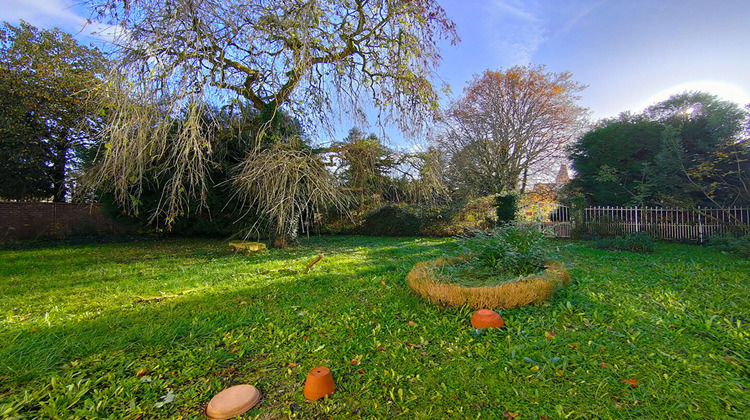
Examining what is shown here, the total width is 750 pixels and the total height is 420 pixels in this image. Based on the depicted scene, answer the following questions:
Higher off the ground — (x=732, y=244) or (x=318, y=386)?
(x=732, y=244)

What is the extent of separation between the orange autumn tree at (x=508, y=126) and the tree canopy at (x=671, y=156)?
1.75 metres

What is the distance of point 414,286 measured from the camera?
366cm

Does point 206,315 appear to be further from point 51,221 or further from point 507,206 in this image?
point 51,221

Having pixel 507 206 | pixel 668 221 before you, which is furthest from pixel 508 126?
pixel 668 221

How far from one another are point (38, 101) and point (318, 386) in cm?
1406

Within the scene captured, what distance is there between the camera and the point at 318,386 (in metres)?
1.81

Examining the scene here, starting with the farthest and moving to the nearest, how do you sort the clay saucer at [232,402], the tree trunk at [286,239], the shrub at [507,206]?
1. the shrub at [507,206]
2. the tree trunk at [286,239]
3. the clay saucer at [232,402]

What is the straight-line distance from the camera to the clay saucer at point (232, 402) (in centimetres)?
163

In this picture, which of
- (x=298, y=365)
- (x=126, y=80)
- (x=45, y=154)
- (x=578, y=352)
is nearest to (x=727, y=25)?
(x=578, y=352)

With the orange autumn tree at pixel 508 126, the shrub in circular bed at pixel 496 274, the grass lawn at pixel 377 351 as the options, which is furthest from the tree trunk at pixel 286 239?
the orange autumn tree at pixel 508 126

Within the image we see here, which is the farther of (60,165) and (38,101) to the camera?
(60,165)

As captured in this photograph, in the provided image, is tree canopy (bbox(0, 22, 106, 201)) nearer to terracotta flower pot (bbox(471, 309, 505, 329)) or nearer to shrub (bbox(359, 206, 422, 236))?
shrub (bbox(359, 206, 422, 236))

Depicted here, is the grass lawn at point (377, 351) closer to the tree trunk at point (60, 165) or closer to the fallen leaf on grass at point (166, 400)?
the fallen leaf on grass at point (166, 400)

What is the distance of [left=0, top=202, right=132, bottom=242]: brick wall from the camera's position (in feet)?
32.7
